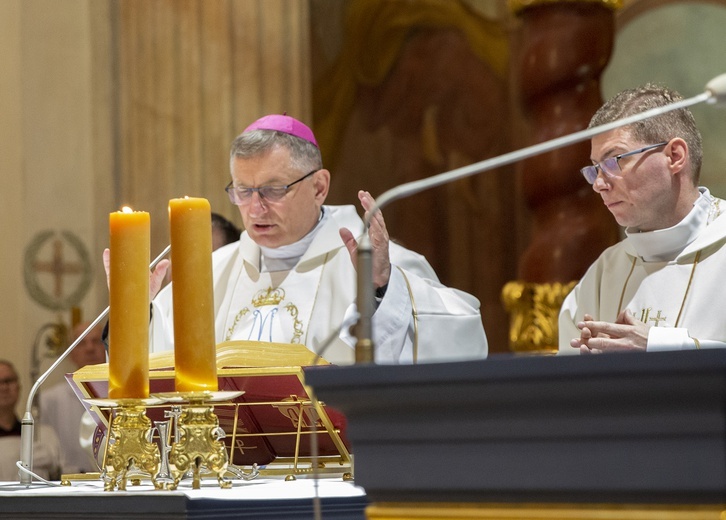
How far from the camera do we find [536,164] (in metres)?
7.62

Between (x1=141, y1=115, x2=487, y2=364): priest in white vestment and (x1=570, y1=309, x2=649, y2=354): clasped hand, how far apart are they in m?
0.86

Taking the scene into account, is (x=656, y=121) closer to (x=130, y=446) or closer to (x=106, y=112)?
(x=130, y=446)

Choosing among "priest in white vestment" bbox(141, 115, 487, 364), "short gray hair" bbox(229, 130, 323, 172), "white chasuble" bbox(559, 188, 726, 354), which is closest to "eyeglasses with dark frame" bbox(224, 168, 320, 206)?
"priest in white vestment" bbox(141, 115, 487, 364)

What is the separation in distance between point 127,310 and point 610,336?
1.26 m

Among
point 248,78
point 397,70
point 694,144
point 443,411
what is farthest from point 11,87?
point 443,411

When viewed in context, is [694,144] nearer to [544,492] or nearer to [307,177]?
[307,177]

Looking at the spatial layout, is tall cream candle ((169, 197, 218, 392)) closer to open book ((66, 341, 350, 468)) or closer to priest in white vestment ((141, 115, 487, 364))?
open book ((66, 341, 350, 468))

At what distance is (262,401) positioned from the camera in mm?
2949

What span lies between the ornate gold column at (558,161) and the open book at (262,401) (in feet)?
14.0

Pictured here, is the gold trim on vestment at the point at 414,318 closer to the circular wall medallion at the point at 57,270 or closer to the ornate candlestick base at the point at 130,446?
the ornate candlestick base at the point at 130,446

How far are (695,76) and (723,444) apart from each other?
9.35 metres

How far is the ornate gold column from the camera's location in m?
7.38

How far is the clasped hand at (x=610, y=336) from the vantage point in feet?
9.68

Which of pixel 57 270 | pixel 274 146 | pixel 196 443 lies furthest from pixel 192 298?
pixel 57 270
